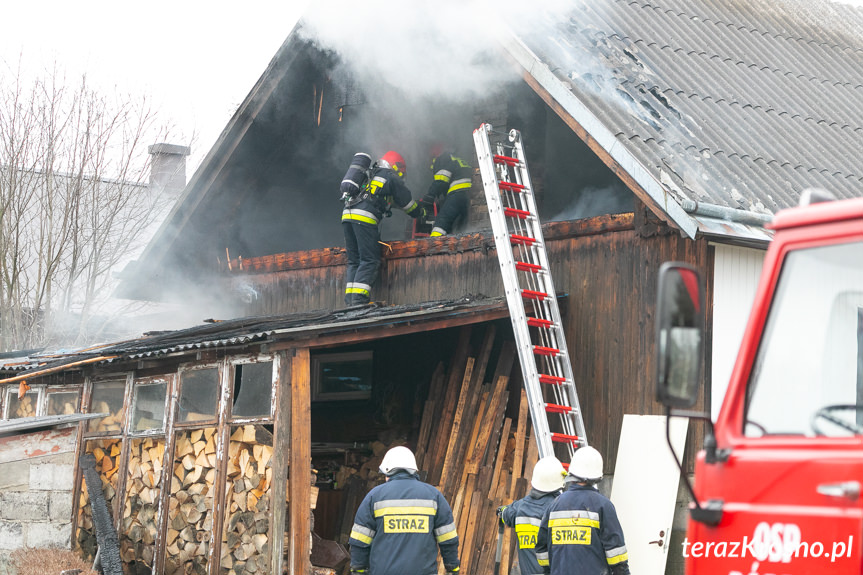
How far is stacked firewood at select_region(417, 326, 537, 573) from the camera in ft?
33.0

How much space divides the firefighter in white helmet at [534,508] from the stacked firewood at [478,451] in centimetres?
245

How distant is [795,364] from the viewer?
11.5ft

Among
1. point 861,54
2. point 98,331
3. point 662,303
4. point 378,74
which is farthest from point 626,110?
point 98,331

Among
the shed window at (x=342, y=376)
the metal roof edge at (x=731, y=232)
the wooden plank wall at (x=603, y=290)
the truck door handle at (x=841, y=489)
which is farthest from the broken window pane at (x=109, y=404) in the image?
the truck door handle at (x=841, y=489)

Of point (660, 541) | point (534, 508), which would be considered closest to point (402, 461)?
point (534, 508)

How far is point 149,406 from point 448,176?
3.89 meters

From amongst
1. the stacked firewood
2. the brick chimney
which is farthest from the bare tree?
the stacked firewood

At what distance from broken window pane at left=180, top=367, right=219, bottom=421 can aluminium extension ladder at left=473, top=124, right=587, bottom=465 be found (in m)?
2.75

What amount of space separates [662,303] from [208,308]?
11.5m

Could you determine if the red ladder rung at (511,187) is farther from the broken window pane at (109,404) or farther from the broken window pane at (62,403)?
the broken window pane at (62,403)

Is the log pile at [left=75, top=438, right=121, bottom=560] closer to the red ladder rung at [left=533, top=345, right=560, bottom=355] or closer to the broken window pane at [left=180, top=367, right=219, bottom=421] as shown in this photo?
the broken window pane at [left=180, top=367, right=219, bottom=421]

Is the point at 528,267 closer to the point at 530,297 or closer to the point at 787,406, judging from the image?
the point at 530,297

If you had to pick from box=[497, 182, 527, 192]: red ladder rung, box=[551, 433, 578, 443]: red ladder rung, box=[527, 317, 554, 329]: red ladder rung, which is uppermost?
box=[497, 182, 527, 192]: red ladder rung

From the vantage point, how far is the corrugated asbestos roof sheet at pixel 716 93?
928cm
